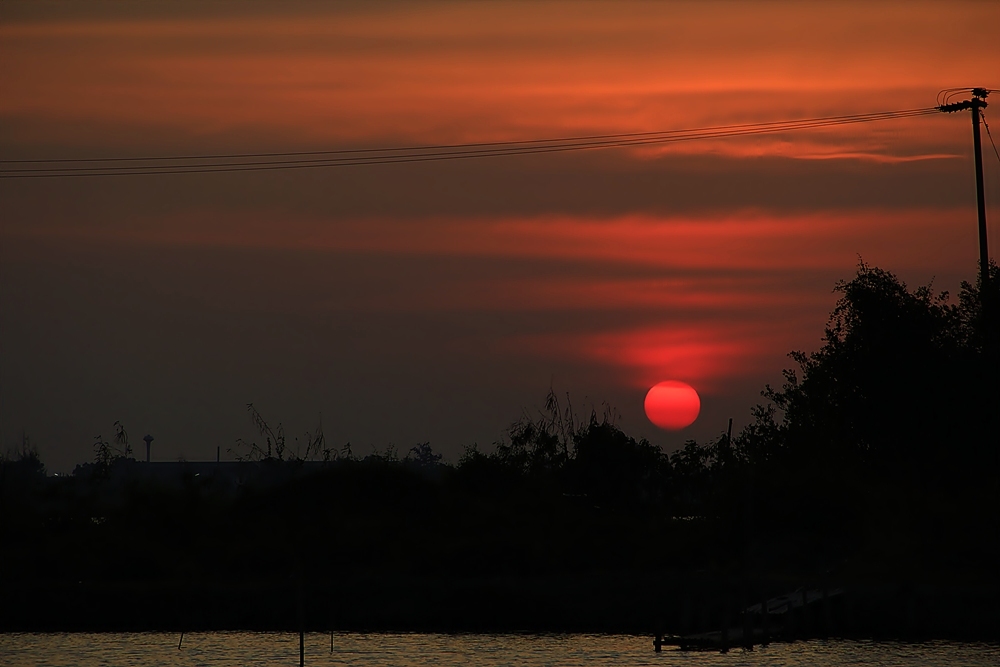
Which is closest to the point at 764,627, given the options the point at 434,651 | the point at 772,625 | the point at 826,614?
the point at 826,614

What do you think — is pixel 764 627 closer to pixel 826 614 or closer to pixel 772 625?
pixel 826 614

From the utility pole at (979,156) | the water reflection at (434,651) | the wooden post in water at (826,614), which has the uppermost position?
the utility pole at (979,156)

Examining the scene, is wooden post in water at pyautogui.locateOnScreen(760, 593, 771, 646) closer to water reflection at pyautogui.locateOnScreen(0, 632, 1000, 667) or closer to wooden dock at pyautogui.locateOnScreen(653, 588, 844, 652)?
wooden dock at pyautogui.locateOnScreen(653, 588, 844, 652)

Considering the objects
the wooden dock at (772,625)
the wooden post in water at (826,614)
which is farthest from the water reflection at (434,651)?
the wooden post in water at (826,614)

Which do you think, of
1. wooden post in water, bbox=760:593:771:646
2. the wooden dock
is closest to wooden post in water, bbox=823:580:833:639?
the wooden dock

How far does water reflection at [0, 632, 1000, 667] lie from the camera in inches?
2349

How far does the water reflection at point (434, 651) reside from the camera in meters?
59.7

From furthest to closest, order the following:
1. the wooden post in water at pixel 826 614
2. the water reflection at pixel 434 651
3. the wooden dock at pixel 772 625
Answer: the wooden post in water at pixel 826 614 → the wooden dock at pixel 772 625 → the water reflection at pixel 434 651

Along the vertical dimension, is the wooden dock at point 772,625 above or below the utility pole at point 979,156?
below

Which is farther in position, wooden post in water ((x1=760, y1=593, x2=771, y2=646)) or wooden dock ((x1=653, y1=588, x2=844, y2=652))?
wooden post in water ((x1=760, y1=593, x2=771, y2=646))

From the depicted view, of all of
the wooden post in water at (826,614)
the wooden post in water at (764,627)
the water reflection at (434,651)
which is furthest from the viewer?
the wooden post in water at (826,614)

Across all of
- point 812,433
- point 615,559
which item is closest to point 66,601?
point 615,559

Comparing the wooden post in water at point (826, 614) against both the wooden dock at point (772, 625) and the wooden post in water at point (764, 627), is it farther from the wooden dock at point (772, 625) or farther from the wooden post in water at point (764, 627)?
the wooden post in water at point (764, 627)

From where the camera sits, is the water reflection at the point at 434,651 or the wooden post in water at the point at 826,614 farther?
the wooden post in water at the point at 826,614
